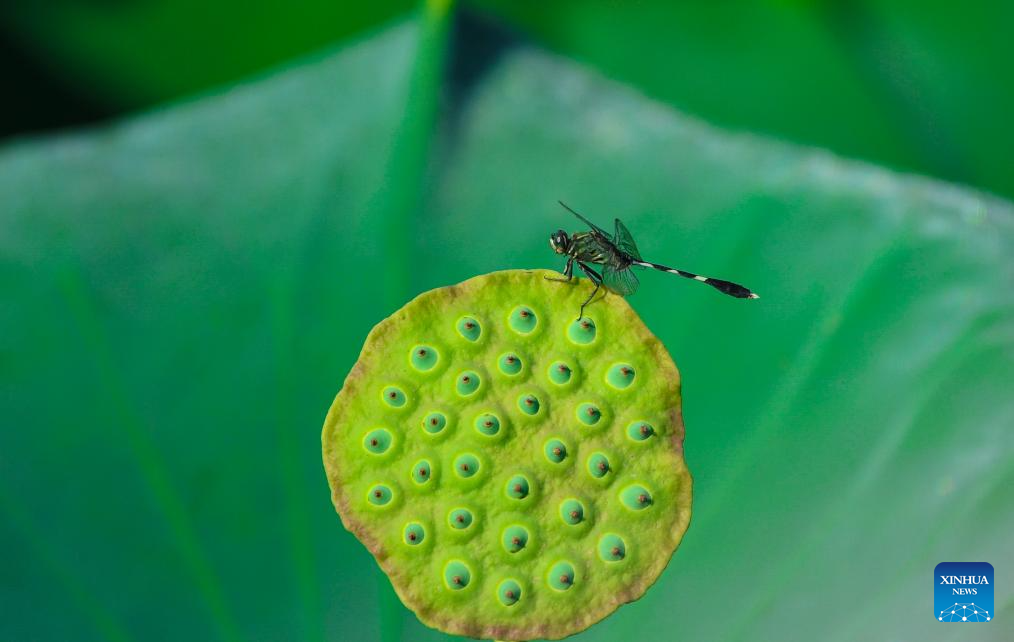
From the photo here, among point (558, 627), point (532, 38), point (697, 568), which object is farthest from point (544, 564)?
point (532, 38)

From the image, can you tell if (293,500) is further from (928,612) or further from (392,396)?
(928,612)

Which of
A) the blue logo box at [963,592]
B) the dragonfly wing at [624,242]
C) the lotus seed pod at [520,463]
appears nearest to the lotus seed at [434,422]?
the lotus seed pod at [520,463]

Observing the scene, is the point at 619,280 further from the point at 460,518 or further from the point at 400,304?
the point at 400,304

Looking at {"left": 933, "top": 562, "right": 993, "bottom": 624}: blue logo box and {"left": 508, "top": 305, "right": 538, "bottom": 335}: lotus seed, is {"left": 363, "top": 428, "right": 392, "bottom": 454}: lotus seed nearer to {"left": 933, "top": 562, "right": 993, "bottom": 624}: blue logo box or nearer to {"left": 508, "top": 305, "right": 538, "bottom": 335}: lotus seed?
{"left": 508, "top": 305, "right": 538, "bottom": 335}: lotus seed

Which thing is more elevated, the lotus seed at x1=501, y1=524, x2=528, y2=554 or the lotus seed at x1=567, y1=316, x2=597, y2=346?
the lotus seed at x1=567, y1=316, x2=597, y2=346

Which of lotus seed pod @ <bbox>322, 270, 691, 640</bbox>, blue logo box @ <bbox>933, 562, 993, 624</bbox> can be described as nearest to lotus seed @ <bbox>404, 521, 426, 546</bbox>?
lotus seed pod @ <bbox>322, 270, 691, 640</bbox>

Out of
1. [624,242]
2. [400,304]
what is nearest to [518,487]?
[624,242]

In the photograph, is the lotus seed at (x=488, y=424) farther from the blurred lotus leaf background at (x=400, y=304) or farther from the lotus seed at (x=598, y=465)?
the blurred lotus leaf background at (x=400, y=304)
